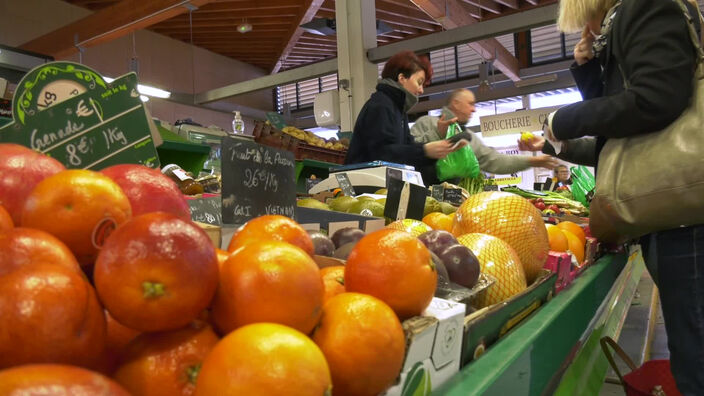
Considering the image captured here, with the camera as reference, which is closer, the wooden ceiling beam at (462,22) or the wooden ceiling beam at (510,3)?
the wooden ceiling beam at (462,22)

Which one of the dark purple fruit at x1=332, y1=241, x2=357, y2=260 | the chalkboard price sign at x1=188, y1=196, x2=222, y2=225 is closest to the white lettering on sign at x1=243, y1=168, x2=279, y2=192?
the chalkboard price sign at x1=188, y1=196, x2=222, y2=225

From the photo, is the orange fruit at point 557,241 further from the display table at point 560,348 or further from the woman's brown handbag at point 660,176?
the woman's brown handbag at point 660,176

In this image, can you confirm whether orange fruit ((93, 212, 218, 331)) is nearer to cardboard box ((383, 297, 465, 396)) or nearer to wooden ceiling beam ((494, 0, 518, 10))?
cardboard box ((383, 297, 465, 396))

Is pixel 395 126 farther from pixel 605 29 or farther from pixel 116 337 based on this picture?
pixel 116 337

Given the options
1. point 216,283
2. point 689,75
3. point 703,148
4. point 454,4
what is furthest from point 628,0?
point 454,4

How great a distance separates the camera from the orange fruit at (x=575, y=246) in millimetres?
2045

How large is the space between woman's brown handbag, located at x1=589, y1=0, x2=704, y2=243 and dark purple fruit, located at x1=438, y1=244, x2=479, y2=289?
0.74m

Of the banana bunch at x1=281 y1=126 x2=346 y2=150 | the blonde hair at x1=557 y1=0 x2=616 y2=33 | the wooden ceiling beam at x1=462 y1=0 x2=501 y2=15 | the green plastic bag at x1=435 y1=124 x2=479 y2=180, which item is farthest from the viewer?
the wooden ceiling beam at x1=462 y1=0 x2=501 y2=15

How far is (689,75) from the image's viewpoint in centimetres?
146

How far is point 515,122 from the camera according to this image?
9180 millimetres

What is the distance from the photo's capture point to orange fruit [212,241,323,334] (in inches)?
21.5

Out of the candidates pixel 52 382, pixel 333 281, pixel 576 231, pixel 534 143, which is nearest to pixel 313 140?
pixel 534 143

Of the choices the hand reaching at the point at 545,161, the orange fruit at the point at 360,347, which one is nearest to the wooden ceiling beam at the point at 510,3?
the hand reaching at the point at 545,161

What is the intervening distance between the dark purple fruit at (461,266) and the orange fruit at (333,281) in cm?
27
